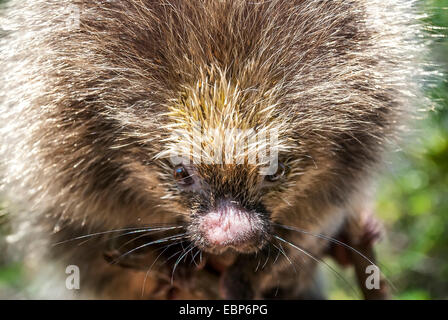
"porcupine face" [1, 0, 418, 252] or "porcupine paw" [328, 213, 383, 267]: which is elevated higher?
"porcupine face" [1, 0, 418, 252]

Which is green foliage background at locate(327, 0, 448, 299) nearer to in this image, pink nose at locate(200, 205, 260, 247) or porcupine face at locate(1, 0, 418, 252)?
porcupine face at locate(1, 0, 418, 252)

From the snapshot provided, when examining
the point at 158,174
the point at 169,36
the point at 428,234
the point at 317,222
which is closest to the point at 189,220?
the point at 158,174

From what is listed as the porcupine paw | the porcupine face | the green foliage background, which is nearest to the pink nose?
the porcupine face

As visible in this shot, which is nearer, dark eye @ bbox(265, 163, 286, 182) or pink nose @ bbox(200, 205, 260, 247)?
pink nose @ bbox(200, 205, 260, 247)

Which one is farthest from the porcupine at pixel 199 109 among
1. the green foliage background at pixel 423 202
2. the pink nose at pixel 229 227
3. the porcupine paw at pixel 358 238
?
the porcupine paw at pixel 358 238

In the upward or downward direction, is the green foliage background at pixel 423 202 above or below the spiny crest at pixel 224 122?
below

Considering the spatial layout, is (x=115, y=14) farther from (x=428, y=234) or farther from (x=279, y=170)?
(x=428, y=234)

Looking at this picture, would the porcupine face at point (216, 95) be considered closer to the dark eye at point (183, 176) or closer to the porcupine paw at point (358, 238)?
the dark eye at point (183, 176)
